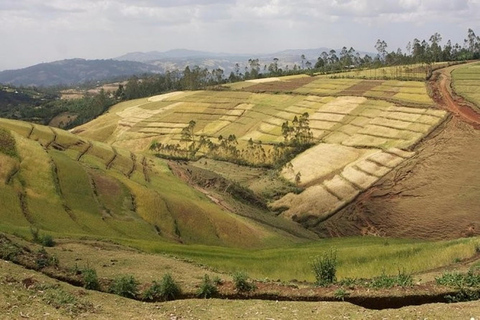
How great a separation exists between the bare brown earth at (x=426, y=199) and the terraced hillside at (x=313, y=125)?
241 cm

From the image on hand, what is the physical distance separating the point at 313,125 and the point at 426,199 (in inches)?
1836

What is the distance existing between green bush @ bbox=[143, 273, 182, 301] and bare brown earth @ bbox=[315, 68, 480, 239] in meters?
45.1

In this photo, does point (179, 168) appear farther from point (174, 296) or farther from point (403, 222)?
point (174, 296)

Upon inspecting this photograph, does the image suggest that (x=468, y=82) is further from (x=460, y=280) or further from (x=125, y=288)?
(x=125, y=288)

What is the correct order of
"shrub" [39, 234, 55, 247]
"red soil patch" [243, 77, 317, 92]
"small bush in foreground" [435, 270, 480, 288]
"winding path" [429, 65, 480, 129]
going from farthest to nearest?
"red soil patch" [243, 77, 317, 92] < "winding path" [429, 65, 480, 129] < "shrub" [39, 234, 55, 247] < "small bush in foreground" [435, 270, 480, 288]

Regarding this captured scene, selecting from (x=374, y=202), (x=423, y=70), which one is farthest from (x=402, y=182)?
(x=423, y=70)

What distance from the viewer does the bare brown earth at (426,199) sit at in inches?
2390

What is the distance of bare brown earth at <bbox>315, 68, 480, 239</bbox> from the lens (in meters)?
60.7

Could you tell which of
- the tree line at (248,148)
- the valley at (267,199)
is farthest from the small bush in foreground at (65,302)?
the tree line at (248,148)

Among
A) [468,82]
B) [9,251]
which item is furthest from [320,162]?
[9,251]

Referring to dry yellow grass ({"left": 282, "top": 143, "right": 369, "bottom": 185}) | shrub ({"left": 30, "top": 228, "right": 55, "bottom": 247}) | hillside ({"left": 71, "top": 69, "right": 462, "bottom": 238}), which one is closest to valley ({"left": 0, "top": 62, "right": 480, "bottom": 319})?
dry yellow grass ({"left": 282, "top": 143, "right": 369, "bottom": 185})

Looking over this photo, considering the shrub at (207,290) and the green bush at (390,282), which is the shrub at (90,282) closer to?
the shrub at (207,290)

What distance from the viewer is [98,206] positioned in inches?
1700

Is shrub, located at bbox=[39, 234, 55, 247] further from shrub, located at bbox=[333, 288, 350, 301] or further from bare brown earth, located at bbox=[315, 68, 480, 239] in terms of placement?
bare brown earth, located at bbox=[315, 68, 480, 239]
